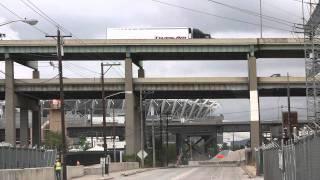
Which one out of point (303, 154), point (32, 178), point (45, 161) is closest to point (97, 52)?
point (45, 161)

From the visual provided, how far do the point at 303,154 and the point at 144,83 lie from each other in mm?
87726

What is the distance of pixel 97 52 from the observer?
10050 cm

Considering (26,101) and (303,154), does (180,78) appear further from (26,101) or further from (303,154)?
(303,154)

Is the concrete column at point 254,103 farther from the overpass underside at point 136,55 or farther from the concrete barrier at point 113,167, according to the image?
the concrete barrier at point 113,167

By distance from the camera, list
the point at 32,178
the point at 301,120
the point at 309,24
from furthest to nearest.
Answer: the point at 301,120 → the point at 309,24 → the point at 32,178

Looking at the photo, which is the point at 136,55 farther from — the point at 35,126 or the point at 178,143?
the point at 178,143

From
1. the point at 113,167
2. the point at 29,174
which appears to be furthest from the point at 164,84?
the point at 29,174

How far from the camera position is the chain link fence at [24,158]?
33.5 m

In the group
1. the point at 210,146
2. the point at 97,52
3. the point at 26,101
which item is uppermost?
the point at 97,52

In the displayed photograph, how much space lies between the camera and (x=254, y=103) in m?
99.0

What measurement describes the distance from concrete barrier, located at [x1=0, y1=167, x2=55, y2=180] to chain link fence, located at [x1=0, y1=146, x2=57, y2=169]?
60 cm

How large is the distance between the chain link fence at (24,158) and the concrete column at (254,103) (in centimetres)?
5657

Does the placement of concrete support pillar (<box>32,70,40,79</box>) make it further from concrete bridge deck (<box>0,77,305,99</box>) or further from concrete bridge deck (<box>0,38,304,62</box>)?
concrete bridge deck (<box>0,38,304,62</box>)

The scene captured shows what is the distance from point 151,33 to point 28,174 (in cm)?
7218
